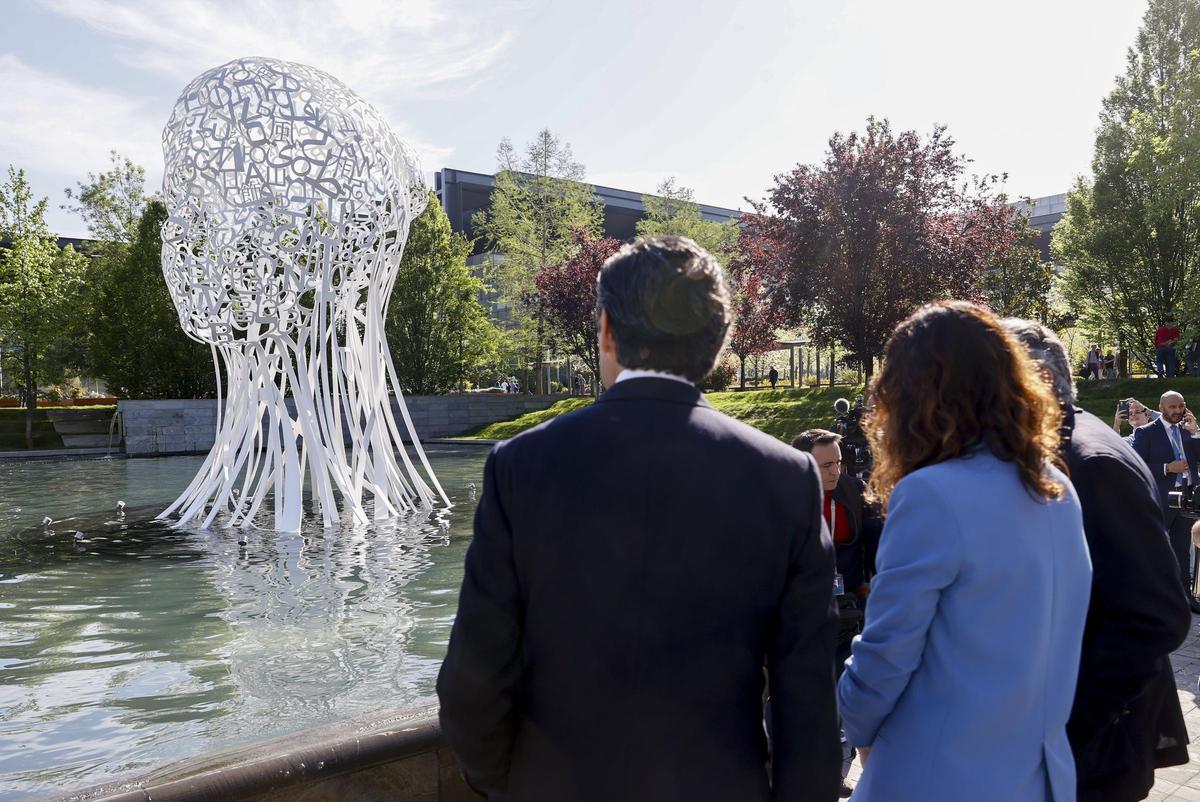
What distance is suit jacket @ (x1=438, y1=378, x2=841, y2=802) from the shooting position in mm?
1778

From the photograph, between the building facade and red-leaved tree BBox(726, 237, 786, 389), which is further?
the building facade

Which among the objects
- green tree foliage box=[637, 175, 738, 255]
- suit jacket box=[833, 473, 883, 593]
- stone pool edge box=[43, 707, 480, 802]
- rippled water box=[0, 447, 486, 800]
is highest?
green tree foliage box=[637, 175, 738, 255]

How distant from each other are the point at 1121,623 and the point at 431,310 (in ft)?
105

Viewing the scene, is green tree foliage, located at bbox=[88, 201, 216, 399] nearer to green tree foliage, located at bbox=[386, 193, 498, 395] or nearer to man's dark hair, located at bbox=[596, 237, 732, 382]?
green tree foliage, located at bbox=[386, 193, 498, 395]

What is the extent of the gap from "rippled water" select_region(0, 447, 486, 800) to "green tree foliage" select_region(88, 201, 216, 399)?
725 inches

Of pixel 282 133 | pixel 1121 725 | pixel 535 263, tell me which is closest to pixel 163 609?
pixel 282 133

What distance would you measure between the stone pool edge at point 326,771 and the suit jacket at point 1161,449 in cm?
707

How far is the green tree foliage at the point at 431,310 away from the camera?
3253 centimetres

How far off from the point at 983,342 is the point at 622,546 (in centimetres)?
101

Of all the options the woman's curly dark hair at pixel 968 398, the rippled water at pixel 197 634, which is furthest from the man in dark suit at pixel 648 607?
the rippled water at pixel 197 634

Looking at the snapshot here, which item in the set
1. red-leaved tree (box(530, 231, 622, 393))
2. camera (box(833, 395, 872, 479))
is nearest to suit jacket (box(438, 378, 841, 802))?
camera (box(833, 395, 872, 479))

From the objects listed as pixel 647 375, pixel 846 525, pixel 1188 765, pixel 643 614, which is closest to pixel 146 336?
pixel 846 525

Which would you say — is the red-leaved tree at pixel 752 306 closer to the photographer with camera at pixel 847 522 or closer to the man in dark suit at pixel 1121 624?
the photographer with camera at pixel 847 522

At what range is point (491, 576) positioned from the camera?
181 centimetres
